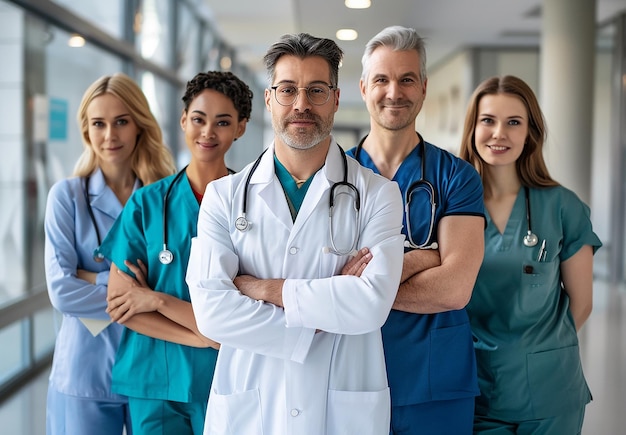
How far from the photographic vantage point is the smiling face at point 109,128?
2.16 metres

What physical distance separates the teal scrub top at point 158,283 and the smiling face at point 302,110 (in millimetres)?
454

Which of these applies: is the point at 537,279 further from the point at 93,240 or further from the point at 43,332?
the point at 43,332

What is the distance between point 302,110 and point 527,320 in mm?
965

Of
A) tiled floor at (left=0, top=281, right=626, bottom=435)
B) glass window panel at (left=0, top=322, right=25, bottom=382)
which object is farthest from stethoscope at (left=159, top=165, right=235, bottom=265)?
glass window panel at (left=0, top=322, right=25, bottom=382)

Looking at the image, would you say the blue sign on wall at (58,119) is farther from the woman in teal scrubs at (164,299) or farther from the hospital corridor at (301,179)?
the woman in teal scrubs at (164,299)

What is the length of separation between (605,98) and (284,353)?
7.32 metres

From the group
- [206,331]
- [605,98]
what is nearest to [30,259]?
[206,331]

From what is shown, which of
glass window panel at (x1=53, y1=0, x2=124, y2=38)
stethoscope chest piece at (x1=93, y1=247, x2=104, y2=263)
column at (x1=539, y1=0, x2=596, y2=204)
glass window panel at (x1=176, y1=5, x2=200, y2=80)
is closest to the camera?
stethoscope chest piece at (x1=93, y1=247, x2=104, y2=263)

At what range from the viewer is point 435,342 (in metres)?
1.78

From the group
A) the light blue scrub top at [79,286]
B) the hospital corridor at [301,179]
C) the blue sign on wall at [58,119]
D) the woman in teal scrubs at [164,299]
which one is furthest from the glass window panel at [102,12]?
the woman in teal scrubs at [164,299]

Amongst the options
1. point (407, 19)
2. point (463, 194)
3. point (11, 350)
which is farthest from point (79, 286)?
point (407, 19)

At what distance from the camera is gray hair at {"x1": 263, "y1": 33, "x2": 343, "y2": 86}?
5.10 ft

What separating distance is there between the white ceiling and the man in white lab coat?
5025mm

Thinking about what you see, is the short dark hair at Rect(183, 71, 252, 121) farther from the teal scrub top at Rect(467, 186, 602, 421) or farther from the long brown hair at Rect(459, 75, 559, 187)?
the teal scrub top at Rect(467, 186, 602, 421)
